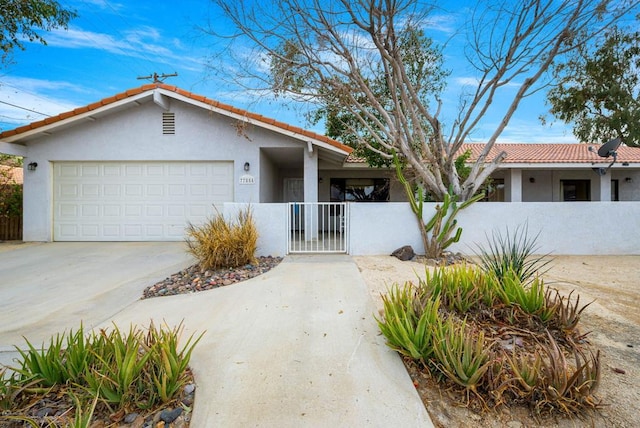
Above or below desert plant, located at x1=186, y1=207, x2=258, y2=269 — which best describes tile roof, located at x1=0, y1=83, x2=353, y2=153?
above

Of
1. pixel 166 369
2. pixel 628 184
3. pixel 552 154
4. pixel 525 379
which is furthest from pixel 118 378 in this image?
pixel 628 184

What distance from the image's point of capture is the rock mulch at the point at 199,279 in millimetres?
5355

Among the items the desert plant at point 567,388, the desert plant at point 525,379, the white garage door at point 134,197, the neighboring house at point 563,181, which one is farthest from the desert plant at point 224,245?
the neighboring house at point 563,181

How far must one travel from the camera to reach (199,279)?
5.86 m

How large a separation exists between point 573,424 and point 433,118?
24.3ft

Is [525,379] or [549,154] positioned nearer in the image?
[525,379]

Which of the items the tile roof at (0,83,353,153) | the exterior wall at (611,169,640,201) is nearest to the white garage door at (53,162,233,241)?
the tile roof at (0,83,353,153)

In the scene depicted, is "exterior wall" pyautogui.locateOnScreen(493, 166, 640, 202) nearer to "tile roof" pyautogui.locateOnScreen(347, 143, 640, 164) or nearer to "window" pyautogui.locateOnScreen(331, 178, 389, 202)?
"tile roof" pyautogui.locateOnScreen(347, 143, 640, 164)

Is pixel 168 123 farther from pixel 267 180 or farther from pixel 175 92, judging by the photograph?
pixel 267 180

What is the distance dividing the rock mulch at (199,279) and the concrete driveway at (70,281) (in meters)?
0.29

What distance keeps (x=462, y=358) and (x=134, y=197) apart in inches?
413

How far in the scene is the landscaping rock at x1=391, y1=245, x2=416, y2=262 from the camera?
7484mm

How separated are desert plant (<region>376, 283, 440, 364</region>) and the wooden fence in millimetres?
13429

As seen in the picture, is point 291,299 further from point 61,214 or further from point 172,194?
point 61,214
